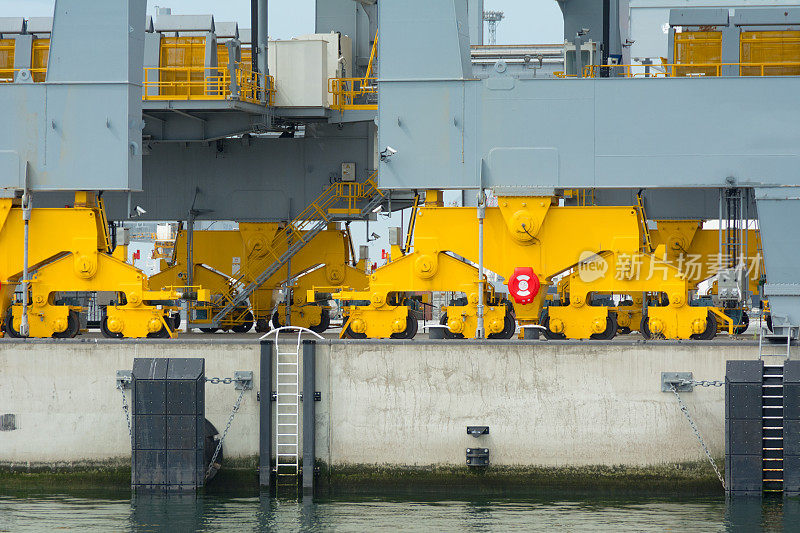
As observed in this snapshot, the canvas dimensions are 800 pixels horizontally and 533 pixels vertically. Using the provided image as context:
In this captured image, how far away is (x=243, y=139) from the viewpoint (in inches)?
1281

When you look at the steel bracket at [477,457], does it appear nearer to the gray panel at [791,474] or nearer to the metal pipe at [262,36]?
the gray panel at [791,474]

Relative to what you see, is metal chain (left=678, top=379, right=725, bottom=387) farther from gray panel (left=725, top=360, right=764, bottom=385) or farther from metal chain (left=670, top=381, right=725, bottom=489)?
gray panel (left=725, top=360, right=764, bottom=385)

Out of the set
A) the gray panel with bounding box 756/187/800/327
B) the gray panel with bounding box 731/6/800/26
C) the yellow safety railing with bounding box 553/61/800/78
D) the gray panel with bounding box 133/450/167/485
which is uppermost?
the gray panel with bounding box 731/6/800/26

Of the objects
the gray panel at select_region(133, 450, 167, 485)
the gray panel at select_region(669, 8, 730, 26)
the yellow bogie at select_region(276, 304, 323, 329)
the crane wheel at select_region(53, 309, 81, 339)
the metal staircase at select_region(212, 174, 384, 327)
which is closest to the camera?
the gray panel at select_region(133, 450, 167, 485)

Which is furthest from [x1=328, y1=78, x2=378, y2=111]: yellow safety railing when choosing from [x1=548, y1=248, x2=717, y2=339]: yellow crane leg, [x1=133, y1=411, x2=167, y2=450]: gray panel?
[x1=133, y1=411, x2=167, y2=450]: gray panel

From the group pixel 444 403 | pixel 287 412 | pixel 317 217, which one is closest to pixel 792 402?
pixel 444 403

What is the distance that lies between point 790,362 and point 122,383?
1191 cm

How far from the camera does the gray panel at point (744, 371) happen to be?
787 inches

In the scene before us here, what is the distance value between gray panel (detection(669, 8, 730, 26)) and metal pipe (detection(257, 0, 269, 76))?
32.8 feet

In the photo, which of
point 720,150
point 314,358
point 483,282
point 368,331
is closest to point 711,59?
point 720,150

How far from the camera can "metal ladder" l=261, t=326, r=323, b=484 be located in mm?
21250

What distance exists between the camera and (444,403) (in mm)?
21375

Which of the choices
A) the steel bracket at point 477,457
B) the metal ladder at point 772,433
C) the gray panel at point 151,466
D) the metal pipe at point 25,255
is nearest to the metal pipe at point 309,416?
the gray panel at point 151,466

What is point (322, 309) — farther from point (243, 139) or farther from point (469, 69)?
point (469, 69)
